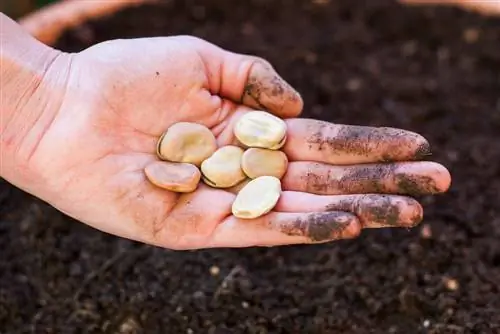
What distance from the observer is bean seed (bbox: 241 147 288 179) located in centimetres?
112

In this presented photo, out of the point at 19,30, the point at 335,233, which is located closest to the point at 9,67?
the point at 19,30

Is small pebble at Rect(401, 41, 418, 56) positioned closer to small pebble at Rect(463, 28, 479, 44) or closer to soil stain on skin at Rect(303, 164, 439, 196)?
small pebble at Rect(463, 28, 479, 44)

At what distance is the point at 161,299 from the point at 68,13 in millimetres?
768

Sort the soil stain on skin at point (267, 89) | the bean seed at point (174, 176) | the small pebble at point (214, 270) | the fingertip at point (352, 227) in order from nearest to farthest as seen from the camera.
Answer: the fingertip at point (352, 227), the bean seed at point (174, 176), the soil stain on skin at point (267, 89), the small pebble at point (214, 270)

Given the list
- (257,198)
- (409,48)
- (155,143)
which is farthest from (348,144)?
(409,48)

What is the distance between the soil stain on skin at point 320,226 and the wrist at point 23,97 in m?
0.35

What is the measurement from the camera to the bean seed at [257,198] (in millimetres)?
1042

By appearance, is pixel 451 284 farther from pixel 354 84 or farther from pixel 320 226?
pixel 354 84

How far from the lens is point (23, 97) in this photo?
114cm

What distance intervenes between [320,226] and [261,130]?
0.69 feet

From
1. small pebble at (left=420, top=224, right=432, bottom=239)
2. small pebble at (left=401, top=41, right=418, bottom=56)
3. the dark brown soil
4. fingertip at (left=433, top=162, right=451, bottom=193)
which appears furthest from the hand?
small pebble at (left=401, top=41, right=418, bottom=56)

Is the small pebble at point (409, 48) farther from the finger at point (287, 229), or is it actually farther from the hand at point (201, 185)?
the finger at point (287, 229)

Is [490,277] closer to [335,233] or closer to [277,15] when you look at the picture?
[335,233]

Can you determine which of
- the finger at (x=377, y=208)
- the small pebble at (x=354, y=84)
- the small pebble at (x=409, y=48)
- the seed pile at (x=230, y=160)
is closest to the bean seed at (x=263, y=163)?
the seed pile at (x=230, y=160)
